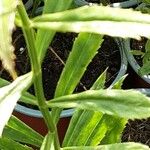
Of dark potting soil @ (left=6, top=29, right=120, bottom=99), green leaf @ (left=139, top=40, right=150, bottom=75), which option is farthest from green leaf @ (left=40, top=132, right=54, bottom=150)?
dark potting soil @ (left=6, top=29, right=120, bottom=99)

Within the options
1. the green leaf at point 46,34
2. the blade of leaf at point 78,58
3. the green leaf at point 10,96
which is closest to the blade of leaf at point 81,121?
the blade of leaf at point 78,58

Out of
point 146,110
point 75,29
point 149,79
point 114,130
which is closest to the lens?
point 75,29

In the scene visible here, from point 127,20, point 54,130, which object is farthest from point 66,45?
point 127,20

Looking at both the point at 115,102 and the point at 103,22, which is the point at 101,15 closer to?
the point at 103,22

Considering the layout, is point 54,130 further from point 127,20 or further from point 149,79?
point 149,79

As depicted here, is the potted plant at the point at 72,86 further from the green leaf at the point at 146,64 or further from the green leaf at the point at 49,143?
the green leaf at the point at 146,64

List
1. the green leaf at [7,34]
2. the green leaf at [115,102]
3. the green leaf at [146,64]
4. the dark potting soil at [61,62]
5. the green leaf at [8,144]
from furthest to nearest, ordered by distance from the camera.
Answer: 1. the dark potting soil at [61,62]
2. the green leaf at [146,64]
3. the green leaf at [8,144]
4. the green leaf at [115,102]
5. the green leaf at [7,34]

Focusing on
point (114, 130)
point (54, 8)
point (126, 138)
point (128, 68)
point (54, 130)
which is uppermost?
point (54, 8)
